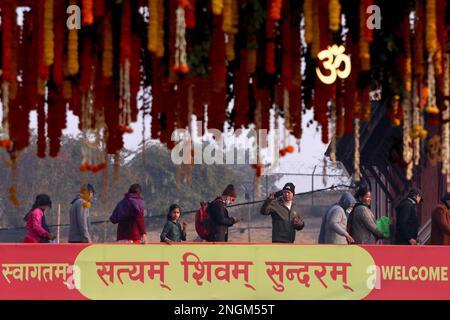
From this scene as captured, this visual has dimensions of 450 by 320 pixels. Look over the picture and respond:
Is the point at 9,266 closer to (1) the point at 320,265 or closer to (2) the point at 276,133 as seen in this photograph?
(1) the point at 320,265

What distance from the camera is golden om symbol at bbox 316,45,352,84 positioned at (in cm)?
684

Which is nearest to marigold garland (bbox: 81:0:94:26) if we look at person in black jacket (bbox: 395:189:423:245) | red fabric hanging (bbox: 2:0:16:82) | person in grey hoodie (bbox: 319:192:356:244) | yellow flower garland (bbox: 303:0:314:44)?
red fabric hanging (bbox: 2:0:16:82)

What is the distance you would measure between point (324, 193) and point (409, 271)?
158ft

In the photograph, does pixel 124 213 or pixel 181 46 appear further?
pixel 124 213

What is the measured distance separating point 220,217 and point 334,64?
29.0 ft

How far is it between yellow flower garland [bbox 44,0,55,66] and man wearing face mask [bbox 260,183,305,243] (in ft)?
29.2

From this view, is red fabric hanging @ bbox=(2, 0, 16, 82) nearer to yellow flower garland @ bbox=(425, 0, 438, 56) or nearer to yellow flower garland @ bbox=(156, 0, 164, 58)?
yellow flower garland @ bbox=(156, 0, 164, 58)

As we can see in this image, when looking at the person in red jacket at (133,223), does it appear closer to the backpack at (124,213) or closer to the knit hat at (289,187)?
the backpack at (124,213)

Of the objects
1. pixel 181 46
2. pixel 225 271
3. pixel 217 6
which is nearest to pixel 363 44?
pixel 217 6

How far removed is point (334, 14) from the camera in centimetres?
641

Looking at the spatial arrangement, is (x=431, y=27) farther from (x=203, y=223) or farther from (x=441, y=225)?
(x=203, y=223)

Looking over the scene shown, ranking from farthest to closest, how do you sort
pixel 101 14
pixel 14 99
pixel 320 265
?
pixel 320 265
pixel 14 99
pixel 101 14

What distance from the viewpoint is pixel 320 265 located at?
12922mm
